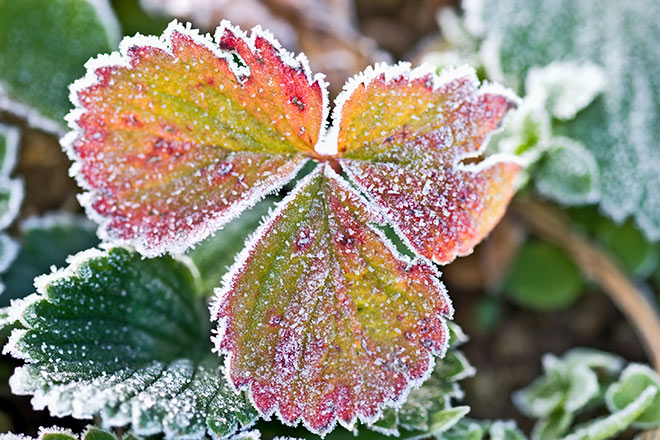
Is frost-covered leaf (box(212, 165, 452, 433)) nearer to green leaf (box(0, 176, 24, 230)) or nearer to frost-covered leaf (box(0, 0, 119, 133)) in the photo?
green leaf (box(0, 176, 24, 230))

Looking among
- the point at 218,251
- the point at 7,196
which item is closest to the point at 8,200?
the point at 7,196

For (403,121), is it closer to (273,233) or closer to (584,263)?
(273,233)

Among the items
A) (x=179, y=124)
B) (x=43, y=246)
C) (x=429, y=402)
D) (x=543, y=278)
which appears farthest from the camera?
(x=543, y=278)

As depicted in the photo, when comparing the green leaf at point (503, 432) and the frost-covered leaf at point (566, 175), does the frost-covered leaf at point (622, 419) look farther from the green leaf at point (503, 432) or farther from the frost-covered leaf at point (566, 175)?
the frost-covered leaf at point (566, 175)

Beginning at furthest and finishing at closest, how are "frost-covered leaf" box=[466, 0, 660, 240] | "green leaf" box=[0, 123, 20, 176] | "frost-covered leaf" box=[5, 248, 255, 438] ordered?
1. "frost-covered leaf" box=[466, 0, 660, 240]
2. "green leaf" box=[0, 123, 20, 176]
3. "frost-covered leaf" box=[5, 248, 255, 438]

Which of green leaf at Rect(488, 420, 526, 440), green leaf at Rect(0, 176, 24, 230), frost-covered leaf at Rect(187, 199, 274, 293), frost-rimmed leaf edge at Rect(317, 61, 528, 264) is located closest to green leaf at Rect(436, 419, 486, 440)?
green leaf at Rect(488, 420, 526, 440)

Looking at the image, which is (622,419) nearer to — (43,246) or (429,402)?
(429,402)

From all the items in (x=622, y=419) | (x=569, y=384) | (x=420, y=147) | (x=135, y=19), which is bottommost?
(x=622, y=419)
